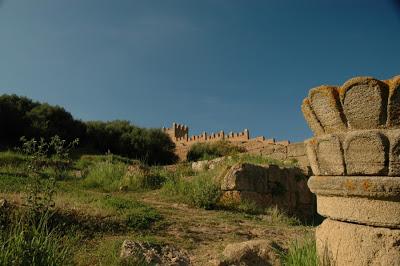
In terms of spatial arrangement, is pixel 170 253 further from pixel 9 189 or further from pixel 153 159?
pixel 153 159

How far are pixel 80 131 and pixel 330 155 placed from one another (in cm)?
2497

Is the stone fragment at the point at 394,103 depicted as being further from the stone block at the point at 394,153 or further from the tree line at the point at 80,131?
the tree line at the point at 80,131

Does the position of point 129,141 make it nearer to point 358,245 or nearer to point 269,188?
point 269,188

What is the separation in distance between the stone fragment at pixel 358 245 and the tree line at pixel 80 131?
20658 mm

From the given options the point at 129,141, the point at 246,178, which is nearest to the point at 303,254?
the point at 246,178

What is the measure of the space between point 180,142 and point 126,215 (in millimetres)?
31684

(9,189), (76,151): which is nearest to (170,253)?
(9,189)

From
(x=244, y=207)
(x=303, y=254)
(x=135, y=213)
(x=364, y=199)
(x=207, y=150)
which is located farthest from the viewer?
(x=207, y=150)

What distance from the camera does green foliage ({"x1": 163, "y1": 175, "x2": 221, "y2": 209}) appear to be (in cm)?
854

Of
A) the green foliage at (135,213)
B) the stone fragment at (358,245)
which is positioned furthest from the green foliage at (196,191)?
the stone fragment at (358,245)

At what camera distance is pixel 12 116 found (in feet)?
75.9

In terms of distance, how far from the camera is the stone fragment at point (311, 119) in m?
3.35

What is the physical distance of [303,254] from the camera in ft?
Answer: 12.0

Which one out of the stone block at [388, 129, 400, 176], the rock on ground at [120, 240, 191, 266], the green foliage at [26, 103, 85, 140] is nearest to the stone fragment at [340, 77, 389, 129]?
the stone block at [388, 129, 400, 176]
